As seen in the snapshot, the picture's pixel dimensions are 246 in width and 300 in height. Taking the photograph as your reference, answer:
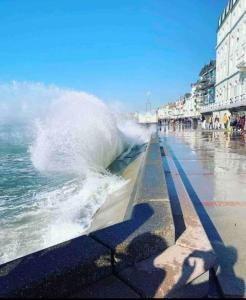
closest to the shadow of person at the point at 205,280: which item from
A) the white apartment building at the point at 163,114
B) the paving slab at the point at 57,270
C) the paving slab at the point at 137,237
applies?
the paving slab at the point at 137,237

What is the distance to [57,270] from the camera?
84.0 inches

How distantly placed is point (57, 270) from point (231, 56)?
43.0m

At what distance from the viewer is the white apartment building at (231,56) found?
108 ft

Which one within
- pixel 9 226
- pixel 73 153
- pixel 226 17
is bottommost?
pixel 9 226

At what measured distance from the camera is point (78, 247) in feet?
8.09

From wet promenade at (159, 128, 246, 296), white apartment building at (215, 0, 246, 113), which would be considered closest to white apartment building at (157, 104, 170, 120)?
white apartment building at (215, 0, 246, 113)

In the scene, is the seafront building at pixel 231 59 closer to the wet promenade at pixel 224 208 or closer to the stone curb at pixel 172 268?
the wet promenade at pixel 224 208

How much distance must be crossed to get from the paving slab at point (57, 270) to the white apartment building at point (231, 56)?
26792 millimetres

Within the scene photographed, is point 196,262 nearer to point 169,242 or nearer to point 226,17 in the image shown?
point 169,242

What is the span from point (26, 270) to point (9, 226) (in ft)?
14.6

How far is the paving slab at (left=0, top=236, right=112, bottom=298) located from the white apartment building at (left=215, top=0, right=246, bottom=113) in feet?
87.9

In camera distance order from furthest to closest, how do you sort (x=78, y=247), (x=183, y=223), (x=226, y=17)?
(x=226, y=17) → (x=183, y=223) → (x=78, y=247)

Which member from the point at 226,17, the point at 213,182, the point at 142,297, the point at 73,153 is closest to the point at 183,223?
the point at 142,297

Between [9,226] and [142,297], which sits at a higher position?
[142,297]
